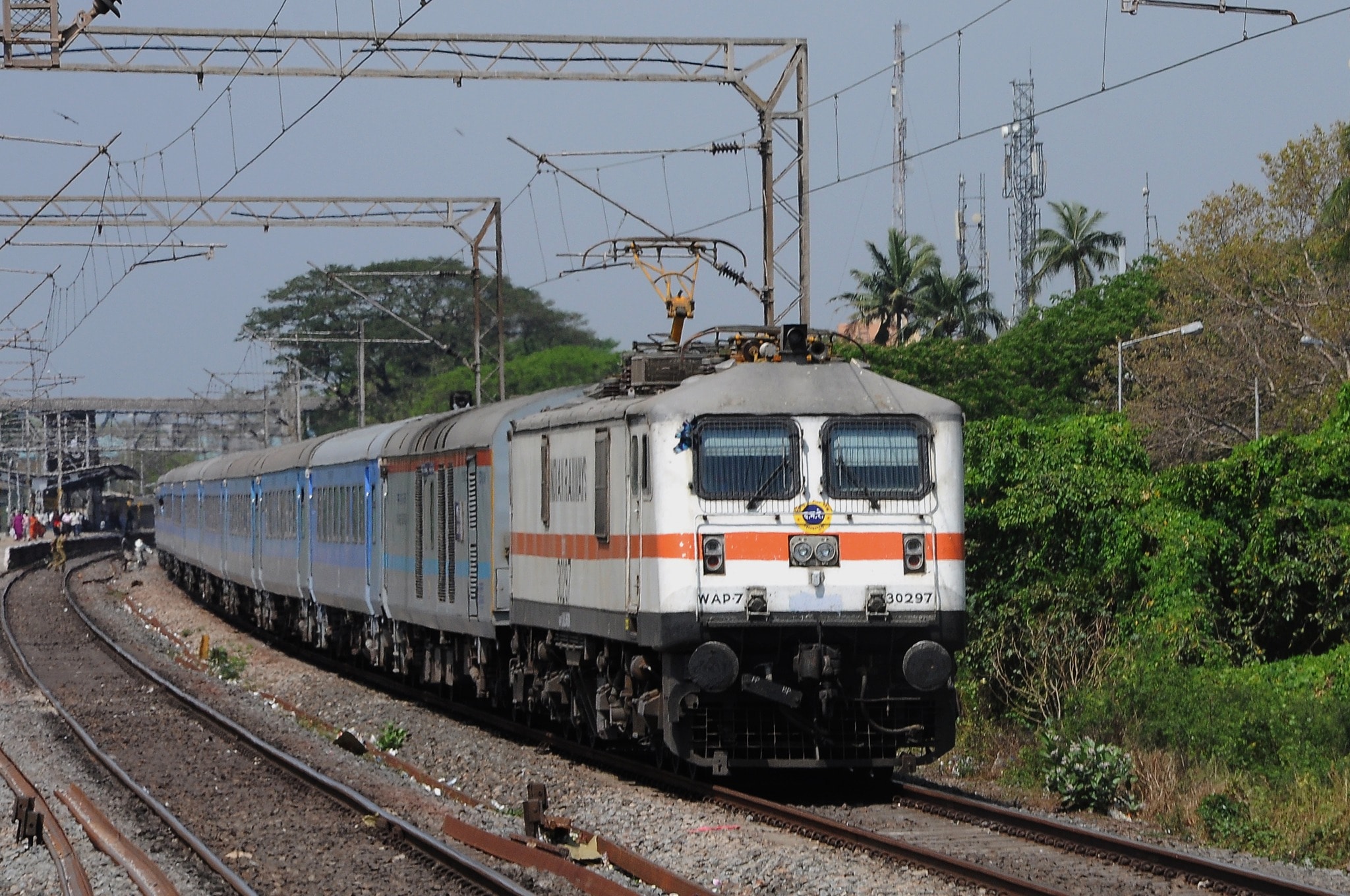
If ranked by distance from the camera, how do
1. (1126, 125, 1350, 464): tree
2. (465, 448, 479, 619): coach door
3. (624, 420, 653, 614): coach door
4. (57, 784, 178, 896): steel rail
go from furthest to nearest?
(1126, 125, 1350, 464): tree, (465, 448, 479, 619): coach door, (624, 420, 653, 614): coach door, (57, 784, 178, 896): steel rail

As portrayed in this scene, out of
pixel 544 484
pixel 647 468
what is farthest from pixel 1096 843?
pixel 544 484

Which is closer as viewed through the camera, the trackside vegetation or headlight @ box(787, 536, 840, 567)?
headlight @ box(787, 536, 840, 567)

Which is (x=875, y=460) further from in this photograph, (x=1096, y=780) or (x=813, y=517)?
(x=1096, y=780)

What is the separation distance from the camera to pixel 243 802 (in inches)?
568

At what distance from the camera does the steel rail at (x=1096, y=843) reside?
31.3ft

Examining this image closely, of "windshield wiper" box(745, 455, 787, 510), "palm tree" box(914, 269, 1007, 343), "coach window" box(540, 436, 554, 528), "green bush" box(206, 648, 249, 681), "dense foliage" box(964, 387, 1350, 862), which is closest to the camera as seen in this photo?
"windshield wiper" box(745, 455, 787, 510)

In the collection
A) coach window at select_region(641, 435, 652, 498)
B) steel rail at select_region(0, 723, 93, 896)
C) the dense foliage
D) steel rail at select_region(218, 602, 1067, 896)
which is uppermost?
coach window at select_region(641, 435, 652, 498)

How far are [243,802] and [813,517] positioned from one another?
5181 mm

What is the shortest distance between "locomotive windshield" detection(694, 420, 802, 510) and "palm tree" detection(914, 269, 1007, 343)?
51699 millimetres

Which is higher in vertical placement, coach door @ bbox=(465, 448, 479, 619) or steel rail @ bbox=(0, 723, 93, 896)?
coach door @ bbox=(465, 448, 479, 619)

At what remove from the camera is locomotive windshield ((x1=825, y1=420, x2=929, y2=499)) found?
12977 mm

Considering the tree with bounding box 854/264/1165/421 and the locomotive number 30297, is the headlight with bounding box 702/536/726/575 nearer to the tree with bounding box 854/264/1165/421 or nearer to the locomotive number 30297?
the locomotive number 30297

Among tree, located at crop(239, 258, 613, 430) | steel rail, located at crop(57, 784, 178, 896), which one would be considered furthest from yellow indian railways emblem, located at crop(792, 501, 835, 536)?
tree, located at crop(239, 258, 613, 430)

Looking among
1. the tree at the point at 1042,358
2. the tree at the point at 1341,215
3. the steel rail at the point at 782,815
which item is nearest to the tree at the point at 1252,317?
the tree at the point at 1341,215
